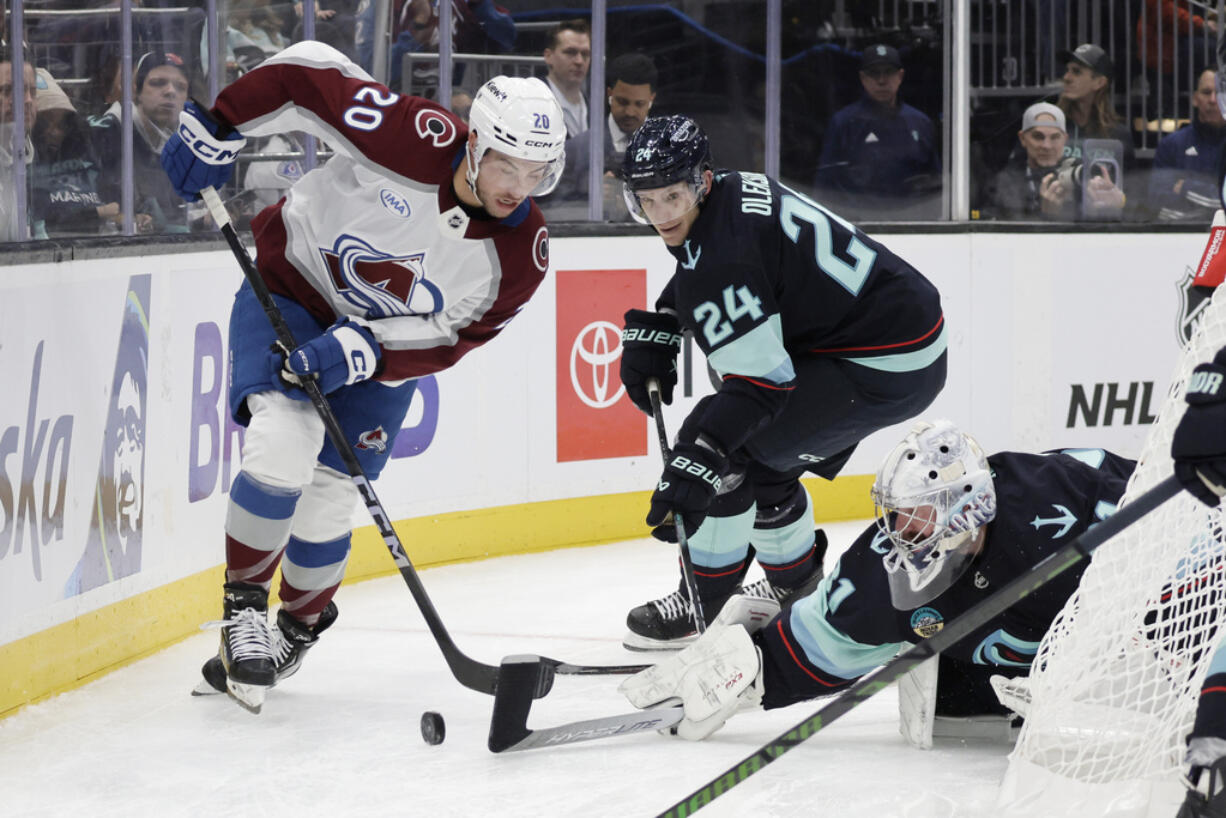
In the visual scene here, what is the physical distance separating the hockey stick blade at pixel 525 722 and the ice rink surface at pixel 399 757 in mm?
28

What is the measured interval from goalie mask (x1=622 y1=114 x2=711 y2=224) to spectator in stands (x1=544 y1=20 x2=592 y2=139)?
7.08 feet

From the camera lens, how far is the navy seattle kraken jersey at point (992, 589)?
7.93 ft

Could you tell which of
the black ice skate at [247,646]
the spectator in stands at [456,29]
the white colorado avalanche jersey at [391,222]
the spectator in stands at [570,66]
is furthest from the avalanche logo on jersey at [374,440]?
the spectator in stands at [570,66]

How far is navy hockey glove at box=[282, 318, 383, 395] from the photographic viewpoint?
9.32ft

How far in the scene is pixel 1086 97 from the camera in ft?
19.4

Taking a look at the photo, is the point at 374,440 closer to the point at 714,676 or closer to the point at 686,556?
the point at 686,556

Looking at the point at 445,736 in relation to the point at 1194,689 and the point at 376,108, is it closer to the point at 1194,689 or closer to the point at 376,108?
the point at 376,108

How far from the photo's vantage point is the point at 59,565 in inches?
123

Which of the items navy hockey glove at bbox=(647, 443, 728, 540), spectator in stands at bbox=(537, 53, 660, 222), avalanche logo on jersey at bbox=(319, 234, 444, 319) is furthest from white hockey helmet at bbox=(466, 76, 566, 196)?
spectator in stands at bbox=(537, 53, 660, 222)

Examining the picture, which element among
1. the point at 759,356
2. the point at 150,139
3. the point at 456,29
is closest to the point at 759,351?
the point at 759,356

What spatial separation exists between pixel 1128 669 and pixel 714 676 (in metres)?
0.70

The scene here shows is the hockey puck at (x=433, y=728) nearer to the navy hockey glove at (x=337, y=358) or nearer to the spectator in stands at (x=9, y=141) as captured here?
the navy hockey glove at (x=337, y=358)

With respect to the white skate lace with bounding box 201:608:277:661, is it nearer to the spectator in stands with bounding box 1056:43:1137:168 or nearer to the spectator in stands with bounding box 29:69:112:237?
the spectator in stands with bounding box 29:69:112:237

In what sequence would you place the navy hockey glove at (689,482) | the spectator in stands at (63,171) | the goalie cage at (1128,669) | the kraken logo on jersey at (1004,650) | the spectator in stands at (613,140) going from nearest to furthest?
1. the goalie cage at (1128,669)
2. the kraken logo on jersey at (1004,650)
3. the navy hockey glove at (689,482)
4. the spectator in stands at (63,171)
5. the spectator in stands at (613,140)
